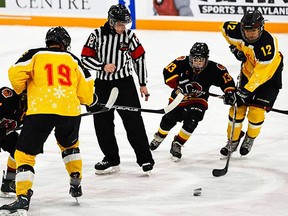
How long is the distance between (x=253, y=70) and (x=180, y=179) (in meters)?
0.92

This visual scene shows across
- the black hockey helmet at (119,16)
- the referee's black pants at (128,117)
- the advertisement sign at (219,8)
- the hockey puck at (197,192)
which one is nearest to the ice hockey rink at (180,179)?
the hockey puck at (197,192)

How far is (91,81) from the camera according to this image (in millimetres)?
4703

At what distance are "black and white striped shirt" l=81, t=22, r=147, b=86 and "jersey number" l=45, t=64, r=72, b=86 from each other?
87 cm

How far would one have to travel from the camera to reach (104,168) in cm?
557

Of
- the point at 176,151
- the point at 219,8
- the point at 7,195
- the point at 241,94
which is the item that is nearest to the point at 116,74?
the point at 176,151

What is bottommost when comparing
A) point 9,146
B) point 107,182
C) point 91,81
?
point 107,182

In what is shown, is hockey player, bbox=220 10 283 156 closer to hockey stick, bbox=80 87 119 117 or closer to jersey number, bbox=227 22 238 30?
jersey number, bbox=227 22 238 30

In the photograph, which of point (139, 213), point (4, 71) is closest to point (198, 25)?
point (4, 71)

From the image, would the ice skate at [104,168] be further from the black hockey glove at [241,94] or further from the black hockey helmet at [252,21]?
the black hockey helmet at [252,21]

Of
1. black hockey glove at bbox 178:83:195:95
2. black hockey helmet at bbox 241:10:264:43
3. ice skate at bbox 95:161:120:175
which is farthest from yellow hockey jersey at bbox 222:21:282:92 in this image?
ice skate at bbox 95:161:120:175

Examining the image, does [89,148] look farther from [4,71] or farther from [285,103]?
[4,71]

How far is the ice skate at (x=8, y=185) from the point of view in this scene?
16.3 feet

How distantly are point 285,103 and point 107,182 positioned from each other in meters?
2.58

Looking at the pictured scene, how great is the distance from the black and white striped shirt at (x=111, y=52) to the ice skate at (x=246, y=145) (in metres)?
0.91
